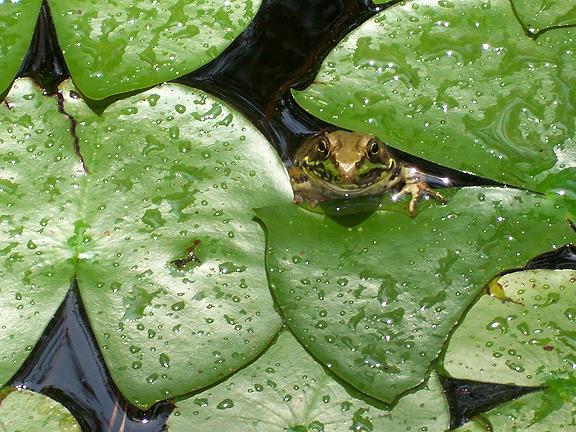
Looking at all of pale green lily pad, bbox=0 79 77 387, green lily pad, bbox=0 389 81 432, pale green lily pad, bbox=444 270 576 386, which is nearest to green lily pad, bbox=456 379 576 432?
pale green lily pad, bbox=444 270 576 386

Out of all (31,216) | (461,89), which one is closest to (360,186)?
(461,89)

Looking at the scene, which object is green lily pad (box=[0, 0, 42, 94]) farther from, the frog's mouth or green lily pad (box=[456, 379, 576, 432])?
green lily pad (box=[456, 379, 576, 432])

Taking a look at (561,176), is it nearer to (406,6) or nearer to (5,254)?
(406,6)

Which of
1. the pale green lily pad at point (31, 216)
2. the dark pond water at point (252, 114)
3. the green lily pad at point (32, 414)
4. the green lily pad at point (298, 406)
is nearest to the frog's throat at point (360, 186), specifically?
the dark pond water at point (252, 114)

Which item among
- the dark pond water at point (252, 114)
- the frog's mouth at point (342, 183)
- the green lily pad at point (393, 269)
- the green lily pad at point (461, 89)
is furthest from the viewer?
the frog's mouth at point (342, 183)

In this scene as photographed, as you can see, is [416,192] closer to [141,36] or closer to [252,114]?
[252,114]

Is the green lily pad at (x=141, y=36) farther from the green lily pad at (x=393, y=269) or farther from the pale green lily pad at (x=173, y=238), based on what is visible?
the green lily pad at (x=393, y=269)
